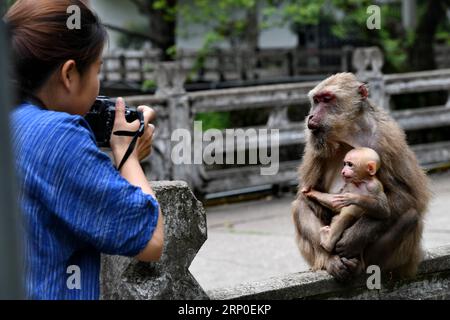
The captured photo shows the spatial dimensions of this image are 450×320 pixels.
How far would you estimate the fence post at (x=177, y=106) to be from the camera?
403 inches

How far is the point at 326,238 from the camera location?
15.4ft

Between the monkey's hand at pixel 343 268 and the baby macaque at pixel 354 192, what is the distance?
0.13 metres

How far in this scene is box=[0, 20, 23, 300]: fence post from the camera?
140cm

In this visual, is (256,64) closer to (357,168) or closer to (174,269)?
(357,168)

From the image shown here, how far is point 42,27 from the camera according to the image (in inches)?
100

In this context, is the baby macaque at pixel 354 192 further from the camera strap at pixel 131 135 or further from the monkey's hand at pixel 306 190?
the camera strap at pixel 131 135

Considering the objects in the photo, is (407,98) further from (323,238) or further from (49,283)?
(49,283)

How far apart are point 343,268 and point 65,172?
2.37 metres

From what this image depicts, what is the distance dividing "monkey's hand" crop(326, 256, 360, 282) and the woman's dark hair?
2276 mm

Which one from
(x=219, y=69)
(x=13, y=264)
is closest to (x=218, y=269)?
(x=13, y=264)

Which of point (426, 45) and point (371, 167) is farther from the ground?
point (426, 45)

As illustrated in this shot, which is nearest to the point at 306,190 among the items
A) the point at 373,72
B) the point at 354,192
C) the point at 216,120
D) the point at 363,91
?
the point at 354,192

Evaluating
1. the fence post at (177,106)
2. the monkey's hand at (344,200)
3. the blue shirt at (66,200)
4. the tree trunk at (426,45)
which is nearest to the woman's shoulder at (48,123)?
the blue shirt at (66,200)

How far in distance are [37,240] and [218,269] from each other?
550 cm
